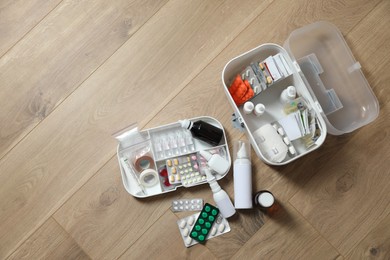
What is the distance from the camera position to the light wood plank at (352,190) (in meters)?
1.01

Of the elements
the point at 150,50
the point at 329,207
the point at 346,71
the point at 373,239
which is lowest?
the point at 373,239

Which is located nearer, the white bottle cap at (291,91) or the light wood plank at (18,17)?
the white bottle cap at (291,91)

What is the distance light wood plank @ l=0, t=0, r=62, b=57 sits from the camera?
1.08 meters

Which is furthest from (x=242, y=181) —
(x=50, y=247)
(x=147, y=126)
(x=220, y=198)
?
(x=50, y=247)

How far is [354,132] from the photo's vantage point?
3.41ft

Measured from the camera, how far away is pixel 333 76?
1.02 meters

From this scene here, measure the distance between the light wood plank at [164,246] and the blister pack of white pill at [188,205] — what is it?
0.03 m

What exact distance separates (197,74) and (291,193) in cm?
45

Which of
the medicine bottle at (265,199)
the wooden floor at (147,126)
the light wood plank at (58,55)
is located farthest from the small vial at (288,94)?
the light wood plank at (58,55)

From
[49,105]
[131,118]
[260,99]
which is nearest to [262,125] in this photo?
[260,99]

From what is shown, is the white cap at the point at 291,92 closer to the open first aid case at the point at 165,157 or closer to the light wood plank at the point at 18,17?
the open first aid case at the point at 165,157

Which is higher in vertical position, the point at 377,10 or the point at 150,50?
the point at 150,50

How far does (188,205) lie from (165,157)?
6.0 inches

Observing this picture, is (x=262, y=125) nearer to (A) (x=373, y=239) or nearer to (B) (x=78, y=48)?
(A) (x=373, y=239)
